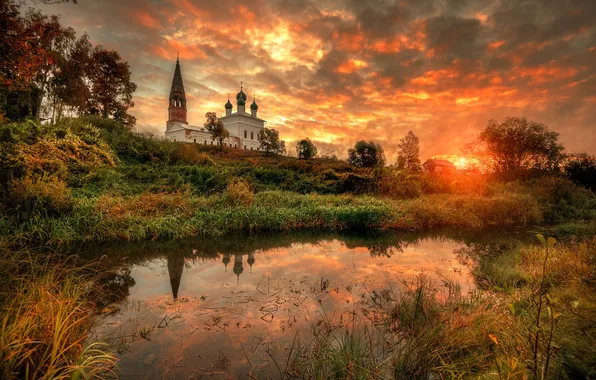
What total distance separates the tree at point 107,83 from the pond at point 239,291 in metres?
24.7

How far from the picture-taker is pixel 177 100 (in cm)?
6375

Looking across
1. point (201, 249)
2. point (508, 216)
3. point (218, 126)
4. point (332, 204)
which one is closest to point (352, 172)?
point (332, 204)

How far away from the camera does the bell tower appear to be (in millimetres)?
63188

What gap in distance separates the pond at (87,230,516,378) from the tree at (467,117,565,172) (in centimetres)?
2577

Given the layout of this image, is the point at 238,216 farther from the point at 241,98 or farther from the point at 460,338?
the point at 241,98

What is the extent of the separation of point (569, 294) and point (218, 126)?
136 feet

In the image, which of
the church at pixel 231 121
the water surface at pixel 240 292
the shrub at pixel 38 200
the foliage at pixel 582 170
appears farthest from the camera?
the church at pixel 231 121

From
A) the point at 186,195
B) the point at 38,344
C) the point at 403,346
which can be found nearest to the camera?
the point at 38,344

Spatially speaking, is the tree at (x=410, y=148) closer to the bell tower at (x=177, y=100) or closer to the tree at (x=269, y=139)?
the tree at (x=269, y=139)

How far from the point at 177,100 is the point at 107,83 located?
39.7 meters

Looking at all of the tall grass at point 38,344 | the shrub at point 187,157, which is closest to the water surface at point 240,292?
the tall grass at point 38,344

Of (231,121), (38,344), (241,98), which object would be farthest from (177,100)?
(38,344)

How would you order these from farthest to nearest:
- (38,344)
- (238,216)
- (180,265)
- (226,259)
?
(238,216)
(226,259)
(180,265)
(38,344)

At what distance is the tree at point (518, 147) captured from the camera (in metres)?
27.1
